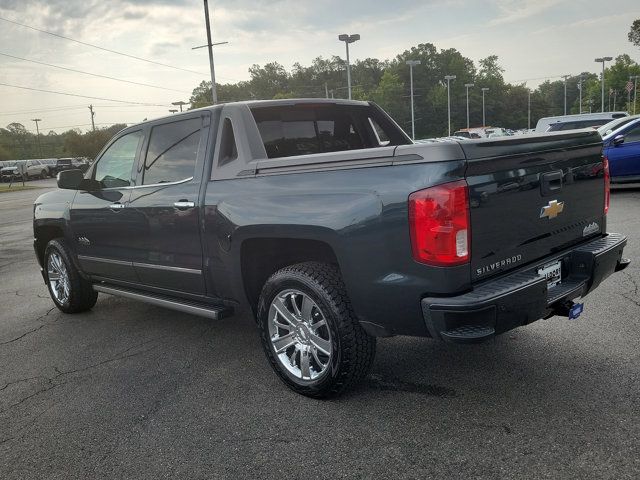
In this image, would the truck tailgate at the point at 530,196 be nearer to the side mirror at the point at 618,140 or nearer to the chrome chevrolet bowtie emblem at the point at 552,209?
the chrome chevrolet bowtie emblem at the point at 552,209

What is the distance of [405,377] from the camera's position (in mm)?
3650

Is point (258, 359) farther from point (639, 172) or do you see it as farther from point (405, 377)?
point (639, 172)

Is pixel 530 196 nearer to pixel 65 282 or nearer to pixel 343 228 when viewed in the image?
Result: pixel 343 228

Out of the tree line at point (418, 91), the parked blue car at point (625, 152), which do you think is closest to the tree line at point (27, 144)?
the tree line at point (418, 91)

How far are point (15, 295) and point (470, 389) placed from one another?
5.95 meters

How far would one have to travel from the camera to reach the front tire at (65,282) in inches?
223

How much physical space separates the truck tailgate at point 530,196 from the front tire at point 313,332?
2.66 feet

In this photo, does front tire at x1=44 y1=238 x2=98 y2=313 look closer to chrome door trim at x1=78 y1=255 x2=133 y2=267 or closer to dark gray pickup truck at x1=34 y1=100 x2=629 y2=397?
chrome door trim at x1=78 y1=255 x2=133 y2=267

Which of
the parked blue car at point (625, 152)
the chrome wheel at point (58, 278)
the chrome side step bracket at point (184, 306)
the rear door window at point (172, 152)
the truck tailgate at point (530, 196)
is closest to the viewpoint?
the truck tailgate at point (530, 196)

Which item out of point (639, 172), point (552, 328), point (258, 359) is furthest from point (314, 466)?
point (639, 172)

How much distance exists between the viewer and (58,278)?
235 inches

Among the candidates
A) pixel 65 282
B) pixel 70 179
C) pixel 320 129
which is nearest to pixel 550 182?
pixel 320 129

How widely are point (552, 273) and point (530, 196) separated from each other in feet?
1.66

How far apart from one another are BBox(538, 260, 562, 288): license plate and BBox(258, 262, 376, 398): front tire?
1066 mm
